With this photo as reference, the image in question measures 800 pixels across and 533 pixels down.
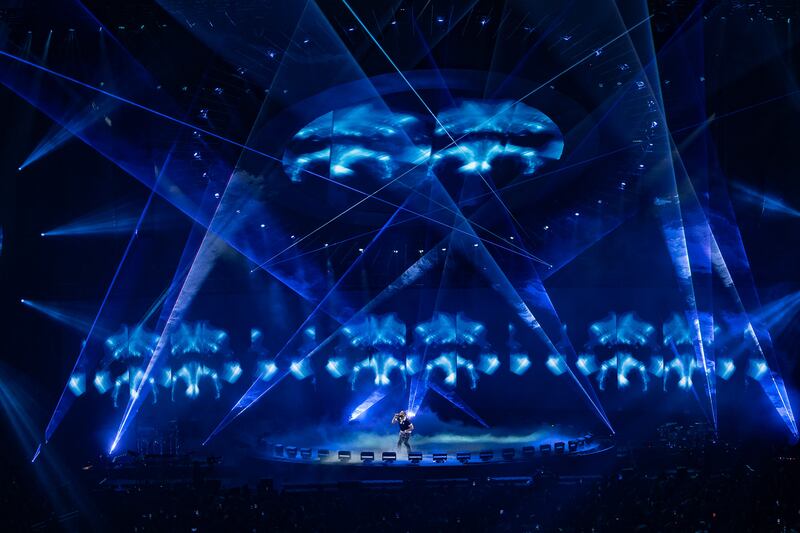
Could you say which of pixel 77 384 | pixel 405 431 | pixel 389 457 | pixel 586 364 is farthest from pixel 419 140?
pixel 77 384

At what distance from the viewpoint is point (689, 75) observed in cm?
1522

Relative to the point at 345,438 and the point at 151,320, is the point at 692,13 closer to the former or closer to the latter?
the point at 345,438

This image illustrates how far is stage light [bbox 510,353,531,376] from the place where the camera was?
71.9 feet

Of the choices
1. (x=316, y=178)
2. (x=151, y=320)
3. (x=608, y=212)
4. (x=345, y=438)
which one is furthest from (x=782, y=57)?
(x=151, y=320)

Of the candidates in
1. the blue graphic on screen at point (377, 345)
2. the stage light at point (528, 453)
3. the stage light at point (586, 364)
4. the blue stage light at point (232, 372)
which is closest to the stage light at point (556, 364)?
the stage light at point (586, 364)

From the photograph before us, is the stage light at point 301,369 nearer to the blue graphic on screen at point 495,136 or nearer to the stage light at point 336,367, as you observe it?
the stage light at point 336,367

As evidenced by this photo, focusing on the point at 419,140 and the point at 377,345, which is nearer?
the point at 419,140

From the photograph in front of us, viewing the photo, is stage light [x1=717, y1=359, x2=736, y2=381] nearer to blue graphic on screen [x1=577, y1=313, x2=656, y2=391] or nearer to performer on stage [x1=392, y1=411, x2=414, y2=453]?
blue graphic on screen [x1=577, y1=313, x2=656, y2=391]

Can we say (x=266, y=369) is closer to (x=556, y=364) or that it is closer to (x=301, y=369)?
(x=301, y=369)

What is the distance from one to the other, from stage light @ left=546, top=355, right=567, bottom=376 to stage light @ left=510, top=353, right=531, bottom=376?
0.67 meters

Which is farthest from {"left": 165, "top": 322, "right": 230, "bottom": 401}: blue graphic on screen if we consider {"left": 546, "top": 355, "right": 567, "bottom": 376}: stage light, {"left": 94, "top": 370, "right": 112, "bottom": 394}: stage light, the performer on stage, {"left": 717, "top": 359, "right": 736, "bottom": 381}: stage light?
{"left": 717, "top": 359, "right": 736, "bottom": 381}: stage light

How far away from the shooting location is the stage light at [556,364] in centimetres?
2178

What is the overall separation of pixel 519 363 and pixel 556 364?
1194 mm

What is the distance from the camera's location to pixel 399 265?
22594mm
